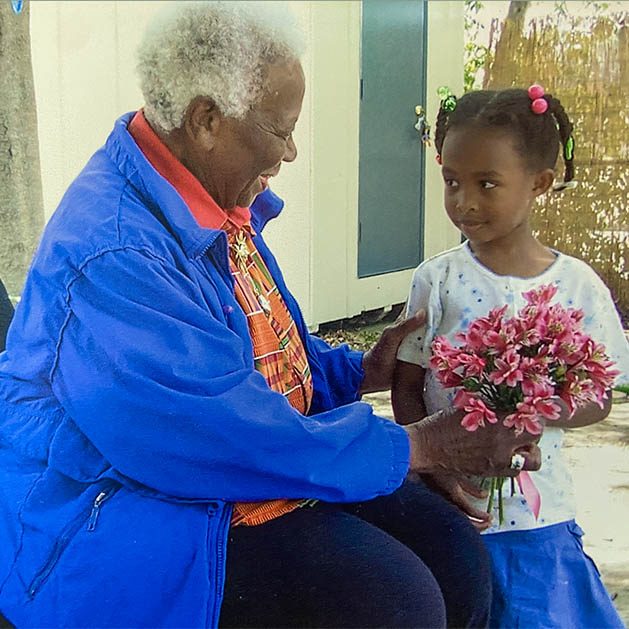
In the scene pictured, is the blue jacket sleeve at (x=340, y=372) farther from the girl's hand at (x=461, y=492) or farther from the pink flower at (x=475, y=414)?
the pink flower at (x=475, y=414)

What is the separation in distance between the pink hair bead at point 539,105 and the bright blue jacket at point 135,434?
0.68 m

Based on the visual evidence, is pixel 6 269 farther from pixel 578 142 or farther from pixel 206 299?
pixel 578 142

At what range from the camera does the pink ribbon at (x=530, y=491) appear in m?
1.57

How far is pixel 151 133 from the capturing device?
1331 millimetres

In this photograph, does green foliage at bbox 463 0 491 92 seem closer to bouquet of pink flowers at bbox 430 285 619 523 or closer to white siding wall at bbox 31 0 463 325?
white siding wall at bbox 31 0 463 325

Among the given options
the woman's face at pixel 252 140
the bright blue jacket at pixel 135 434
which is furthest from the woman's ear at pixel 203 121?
the bright blue jacket at pixel 135 434

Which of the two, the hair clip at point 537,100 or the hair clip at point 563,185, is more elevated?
the hair clip at point 537,100

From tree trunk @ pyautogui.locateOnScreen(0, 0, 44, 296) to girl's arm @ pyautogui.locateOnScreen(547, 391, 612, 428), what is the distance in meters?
1.02

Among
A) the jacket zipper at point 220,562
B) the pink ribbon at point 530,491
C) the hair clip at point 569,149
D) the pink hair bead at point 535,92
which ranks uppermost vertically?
the pink hair bead at point 535,92

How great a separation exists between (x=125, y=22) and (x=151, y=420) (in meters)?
0.67

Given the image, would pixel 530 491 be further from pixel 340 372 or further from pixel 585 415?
pixel 340 372

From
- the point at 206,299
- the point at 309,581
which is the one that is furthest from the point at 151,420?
the point at 309,581

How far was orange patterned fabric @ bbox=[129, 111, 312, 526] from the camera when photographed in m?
1.32

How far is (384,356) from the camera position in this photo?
171 cm
